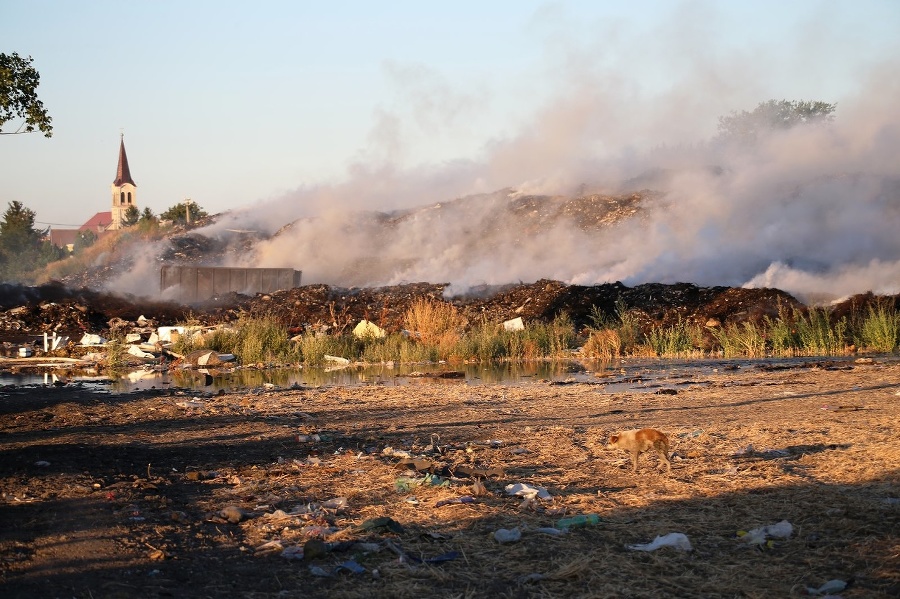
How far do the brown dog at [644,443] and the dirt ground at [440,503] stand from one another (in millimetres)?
146

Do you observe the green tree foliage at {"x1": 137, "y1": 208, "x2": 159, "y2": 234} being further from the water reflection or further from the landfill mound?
the water reflection

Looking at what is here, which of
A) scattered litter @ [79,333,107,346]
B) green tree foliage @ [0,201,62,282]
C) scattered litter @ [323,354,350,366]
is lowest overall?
scattered litter @ [323,354,350,366]

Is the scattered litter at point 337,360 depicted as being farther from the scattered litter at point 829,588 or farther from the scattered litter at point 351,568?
the scattered litter at point 829,588

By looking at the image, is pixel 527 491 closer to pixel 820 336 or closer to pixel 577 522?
pixel 577 522

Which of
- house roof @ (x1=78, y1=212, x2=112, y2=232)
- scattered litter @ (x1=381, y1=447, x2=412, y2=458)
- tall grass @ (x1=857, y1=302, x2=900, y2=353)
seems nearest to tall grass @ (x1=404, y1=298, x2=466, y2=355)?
tall grass @ (x1=857, y1=302, x2=900, y2=353)

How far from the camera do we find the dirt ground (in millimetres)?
4434

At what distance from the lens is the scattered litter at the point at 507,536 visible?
16.6ft

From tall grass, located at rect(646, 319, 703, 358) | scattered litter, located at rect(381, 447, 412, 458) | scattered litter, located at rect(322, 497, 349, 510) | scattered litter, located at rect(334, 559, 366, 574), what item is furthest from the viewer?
tall grass, located at rect(646, 319, 703, 358)

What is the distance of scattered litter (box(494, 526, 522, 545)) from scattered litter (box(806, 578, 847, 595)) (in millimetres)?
1566

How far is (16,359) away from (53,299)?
11967mm

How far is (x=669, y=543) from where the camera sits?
16.1 feet

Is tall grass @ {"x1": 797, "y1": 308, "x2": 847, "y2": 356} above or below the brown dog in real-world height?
above

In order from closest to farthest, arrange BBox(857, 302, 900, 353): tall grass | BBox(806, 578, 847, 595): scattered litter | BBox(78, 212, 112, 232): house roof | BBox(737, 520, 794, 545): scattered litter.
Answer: BBox(806, 578, 847, 595): scattered litter → BBox(737, 520, 794, 545): scattered litter → BBox(857, 302, 900, 353): tall grass → BBox(78, 212, 112, 232): house roof

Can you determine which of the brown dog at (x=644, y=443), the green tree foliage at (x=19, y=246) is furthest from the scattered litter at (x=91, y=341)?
the green tree foliage at (x=19, y=246)
